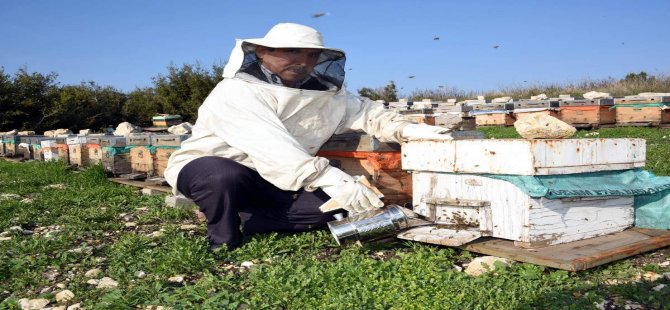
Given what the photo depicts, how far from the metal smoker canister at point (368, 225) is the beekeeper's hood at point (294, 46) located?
1.04 m

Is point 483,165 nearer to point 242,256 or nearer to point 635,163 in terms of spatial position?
point 635,163

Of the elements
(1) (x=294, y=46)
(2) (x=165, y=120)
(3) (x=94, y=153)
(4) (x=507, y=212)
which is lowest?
(4) (x=507, y=212)

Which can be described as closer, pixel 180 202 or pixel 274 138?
pixel 274 138

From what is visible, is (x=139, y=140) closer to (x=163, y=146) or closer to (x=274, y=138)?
(x=163, y=146)

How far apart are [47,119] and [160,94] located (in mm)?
3901

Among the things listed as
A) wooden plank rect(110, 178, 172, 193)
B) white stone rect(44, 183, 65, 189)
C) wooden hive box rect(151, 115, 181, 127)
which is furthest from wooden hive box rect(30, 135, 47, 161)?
wooden plank rect(110, 178, 172, 193)

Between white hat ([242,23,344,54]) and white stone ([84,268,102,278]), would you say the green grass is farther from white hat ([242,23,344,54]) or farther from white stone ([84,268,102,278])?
white hat ([242,23,344,54])

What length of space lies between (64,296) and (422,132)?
209 centimetres

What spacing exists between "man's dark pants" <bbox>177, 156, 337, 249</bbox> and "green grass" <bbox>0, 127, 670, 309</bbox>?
91mm

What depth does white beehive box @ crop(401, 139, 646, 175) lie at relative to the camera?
8.79 feet

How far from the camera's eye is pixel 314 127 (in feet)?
A: 11.8

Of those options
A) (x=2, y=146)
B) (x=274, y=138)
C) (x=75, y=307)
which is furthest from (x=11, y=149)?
(x=75, y=307)

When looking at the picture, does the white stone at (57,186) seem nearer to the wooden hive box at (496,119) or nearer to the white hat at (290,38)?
the white hat at (290,38)

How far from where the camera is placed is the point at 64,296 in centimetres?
255
